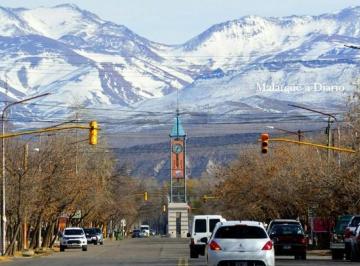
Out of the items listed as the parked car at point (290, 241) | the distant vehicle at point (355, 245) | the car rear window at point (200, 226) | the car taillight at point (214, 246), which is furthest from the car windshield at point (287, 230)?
the car taillight at point (214, 246)

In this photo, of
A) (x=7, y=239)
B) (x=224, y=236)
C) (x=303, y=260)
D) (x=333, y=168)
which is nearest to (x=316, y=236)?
(x=333, y=168)

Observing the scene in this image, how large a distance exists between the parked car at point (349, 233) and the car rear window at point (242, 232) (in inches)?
584

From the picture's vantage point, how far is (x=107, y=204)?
121 metres

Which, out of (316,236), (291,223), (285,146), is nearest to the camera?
(291,223)

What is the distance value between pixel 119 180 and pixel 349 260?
86880 millimetres

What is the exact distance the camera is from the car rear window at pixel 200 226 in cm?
6267

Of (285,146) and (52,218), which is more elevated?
(285,146)

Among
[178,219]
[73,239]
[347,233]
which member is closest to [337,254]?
[347,233]

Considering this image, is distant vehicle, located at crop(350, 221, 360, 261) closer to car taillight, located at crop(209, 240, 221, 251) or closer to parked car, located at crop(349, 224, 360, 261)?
parked car, located at crop(349, 224, 360, 261)

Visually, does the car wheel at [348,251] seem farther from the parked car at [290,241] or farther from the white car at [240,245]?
the white car at [240,245]

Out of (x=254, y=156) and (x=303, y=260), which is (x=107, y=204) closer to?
(x=254, y=156)

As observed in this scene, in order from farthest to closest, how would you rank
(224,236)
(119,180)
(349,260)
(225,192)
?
(119,180) < (225,192) < (349,260) < (224,236)

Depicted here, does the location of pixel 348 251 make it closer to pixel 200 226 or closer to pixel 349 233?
pixel 349 233

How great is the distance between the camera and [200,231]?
2466 inches
